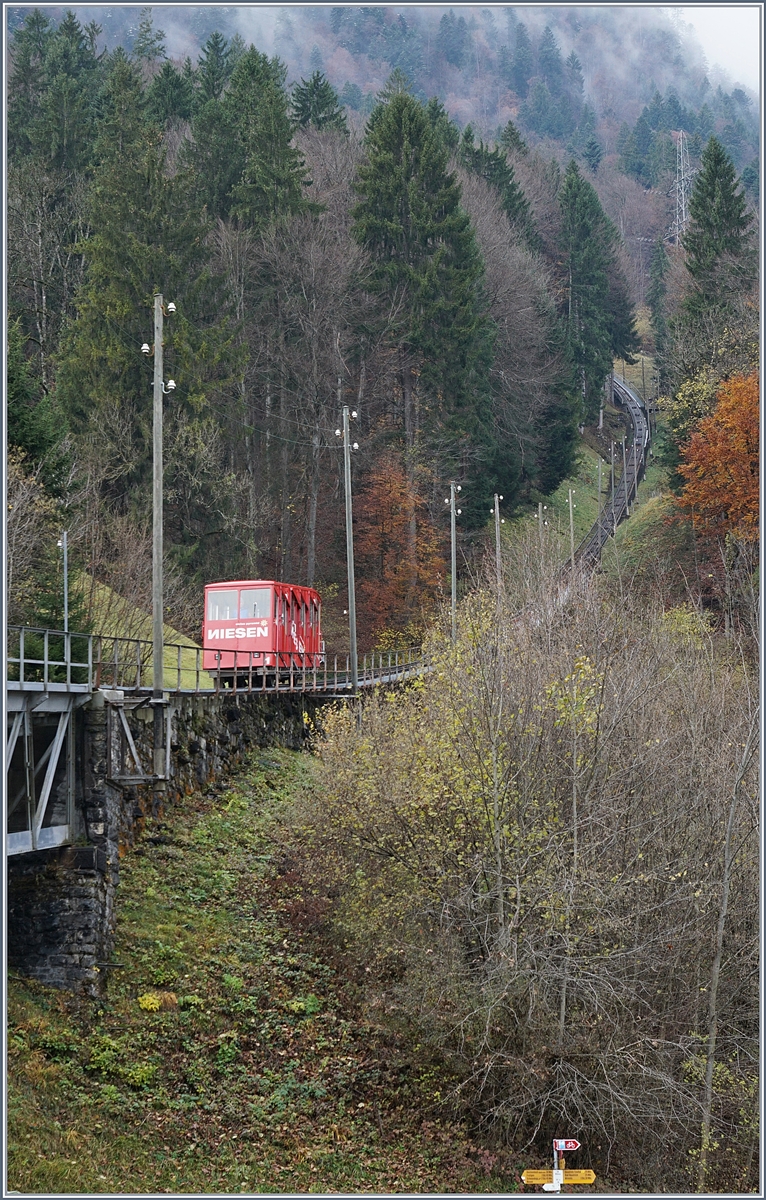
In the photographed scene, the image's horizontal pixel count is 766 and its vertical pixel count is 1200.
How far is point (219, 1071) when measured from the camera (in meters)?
17.7

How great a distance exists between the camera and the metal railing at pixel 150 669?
18547 mm

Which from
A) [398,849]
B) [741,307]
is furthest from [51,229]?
[398,849]

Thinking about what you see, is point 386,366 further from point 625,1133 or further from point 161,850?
point 625,1133

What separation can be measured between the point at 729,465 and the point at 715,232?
1843cm

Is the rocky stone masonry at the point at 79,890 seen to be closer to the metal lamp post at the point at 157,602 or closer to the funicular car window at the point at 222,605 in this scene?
the metal lamp post at the point at 157,602

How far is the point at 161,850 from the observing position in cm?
2259

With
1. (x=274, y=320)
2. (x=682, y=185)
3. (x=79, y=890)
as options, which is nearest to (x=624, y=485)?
(x=274, y=320)

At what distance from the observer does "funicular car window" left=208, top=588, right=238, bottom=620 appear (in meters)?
35.2

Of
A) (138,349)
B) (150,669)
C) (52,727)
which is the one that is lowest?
(52,727)

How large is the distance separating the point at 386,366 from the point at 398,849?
3770 cm

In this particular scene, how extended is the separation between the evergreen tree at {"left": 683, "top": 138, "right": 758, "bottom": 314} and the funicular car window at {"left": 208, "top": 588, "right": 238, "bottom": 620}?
31.3 metres

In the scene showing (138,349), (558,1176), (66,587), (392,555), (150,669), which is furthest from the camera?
(392,555)

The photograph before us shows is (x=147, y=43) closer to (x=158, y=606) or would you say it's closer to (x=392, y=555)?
(x=392, y=555)

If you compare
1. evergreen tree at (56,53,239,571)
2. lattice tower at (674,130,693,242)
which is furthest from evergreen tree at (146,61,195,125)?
lattice tower at (674,130,693,242)
